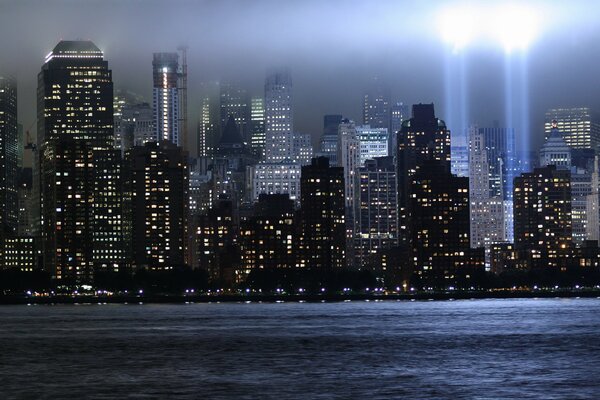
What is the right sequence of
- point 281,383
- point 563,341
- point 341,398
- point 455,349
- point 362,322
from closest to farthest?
point 341,398
point 281,383
point 455,349
point 563,341
point 362,322

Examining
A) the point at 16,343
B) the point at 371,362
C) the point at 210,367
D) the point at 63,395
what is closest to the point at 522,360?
the point at 371,362

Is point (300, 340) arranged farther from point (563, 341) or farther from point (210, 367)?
point (210, 367)

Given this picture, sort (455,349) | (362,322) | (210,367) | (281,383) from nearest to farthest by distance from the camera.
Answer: (281,383)
(210,367)
(455,349)
(362,322)

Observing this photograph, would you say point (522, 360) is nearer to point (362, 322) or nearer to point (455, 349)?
point (455, 349)

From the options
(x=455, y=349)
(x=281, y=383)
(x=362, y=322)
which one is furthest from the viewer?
(x=362, y=322)

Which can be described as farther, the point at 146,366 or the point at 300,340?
the point at 300,340

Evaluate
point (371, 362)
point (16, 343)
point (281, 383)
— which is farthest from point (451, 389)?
point (16, 343)
